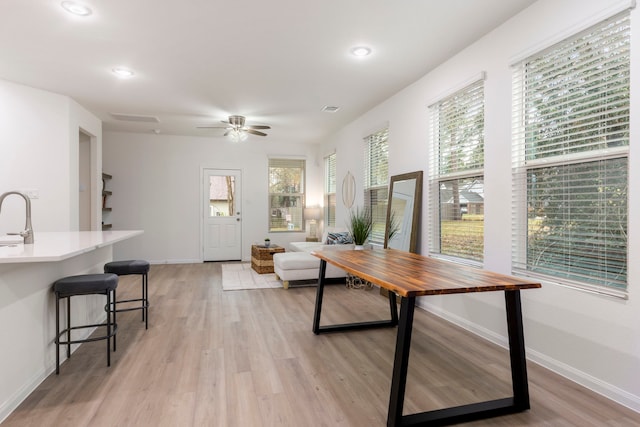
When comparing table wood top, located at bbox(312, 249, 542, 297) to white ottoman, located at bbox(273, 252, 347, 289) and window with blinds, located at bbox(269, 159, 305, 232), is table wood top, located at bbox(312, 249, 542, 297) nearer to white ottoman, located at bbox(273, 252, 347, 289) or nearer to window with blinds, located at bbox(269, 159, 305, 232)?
white ottoman, located at bbox(273, 252, 347, 289)

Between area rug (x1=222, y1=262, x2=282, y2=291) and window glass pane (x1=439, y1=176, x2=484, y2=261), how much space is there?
8.07 ft

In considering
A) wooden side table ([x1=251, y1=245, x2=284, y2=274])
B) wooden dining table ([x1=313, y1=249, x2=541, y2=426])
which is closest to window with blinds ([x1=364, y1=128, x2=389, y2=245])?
wooden side table ([x1=251, y1=245, x2=284, y2=274])

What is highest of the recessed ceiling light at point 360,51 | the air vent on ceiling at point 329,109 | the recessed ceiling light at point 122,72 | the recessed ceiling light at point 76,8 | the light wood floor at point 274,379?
the air vent on ceiling at point 329,109

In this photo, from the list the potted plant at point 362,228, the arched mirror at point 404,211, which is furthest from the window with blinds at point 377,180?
the arched mirror at point 404,211

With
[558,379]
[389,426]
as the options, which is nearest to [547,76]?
[558,379]

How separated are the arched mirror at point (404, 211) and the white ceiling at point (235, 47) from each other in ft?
3.79

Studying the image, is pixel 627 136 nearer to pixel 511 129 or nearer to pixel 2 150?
pixel 511 129

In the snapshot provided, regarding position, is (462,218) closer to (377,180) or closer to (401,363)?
(377,180)

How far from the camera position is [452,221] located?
12.0ft

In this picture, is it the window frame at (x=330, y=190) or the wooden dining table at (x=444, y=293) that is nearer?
the wooden dining table at (x=444, y=293)

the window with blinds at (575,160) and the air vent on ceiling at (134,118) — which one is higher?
the air vent on ceiling at (134,118)

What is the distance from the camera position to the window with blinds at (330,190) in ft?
23.7

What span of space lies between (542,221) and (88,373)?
10.8 ft

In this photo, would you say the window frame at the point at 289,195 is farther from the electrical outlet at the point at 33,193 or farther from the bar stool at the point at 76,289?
the bar stool at the point at 76,289
